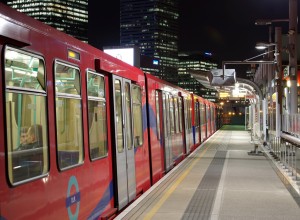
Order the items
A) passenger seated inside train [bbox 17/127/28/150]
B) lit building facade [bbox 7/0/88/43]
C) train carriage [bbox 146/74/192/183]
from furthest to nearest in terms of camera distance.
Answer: lit building facade [bbox 7/0/88/43] < train carriage [bbox 146/74/192/183] < passenger seated inside train [bbox 17/127/28/150]

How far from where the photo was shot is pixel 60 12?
72.4m

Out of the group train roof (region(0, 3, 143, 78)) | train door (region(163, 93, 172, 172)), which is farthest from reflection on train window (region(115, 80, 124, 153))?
train door (region(163, 93, 172, 172))

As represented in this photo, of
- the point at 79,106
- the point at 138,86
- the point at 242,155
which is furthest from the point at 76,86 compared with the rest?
the point at 242,155

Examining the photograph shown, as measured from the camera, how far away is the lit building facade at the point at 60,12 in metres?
62.3

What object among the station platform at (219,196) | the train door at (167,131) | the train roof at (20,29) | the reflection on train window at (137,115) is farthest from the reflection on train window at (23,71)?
the train door at (167,131)

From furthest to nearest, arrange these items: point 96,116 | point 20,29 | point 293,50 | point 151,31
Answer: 1. point 151,31
2. point 293,50
3. point 96,116
4. point 20,29

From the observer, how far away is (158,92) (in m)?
13.2

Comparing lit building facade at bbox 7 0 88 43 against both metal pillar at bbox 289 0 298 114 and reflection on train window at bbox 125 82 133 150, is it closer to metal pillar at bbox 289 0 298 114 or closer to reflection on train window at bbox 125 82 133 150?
metal pillar at bbox 289 0 298 114

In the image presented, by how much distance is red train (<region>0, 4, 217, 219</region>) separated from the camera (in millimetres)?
4609

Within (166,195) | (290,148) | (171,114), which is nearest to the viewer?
(166,195)

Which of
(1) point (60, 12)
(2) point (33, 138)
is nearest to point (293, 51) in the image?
(2) point (33, 138)

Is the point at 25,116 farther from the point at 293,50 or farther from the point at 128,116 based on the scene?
the point at 293,50

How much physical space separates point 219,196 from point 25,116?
6031 mm

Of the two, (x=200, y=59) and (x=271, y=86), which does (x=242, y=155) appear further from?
(x=200, y=59)
